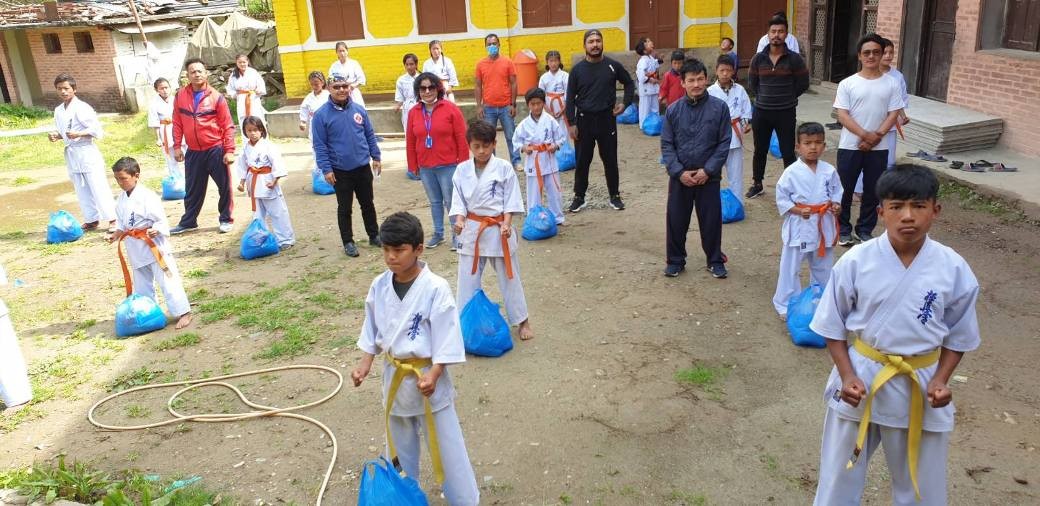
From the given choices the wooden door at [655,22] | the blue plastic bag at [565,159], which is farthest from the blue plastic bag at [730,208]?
the wooden door at [655,22]

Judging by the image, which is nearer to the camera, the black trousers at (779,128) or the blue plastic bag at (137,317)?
the blue plastic bag at (137,317)

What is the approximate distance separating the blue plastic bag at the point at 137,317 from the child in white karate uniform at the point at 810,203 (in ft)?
16.4

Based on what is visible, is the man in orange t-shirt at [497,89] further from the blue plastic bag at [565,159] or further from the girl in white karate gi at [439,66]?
the girl in white karate gi at [439,66]

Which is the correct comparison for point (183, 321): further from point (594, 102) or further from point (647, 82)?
point (647, 82)

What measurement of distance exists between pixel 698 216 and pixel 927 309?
12.7ft

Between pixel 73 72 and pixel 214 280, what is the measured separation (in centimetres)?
1749

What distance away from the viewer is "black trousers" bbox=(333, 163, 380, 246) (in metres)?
7.91

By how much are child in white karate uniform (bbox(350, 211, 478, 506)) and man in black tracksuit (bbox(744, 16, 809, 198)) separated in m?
5.79

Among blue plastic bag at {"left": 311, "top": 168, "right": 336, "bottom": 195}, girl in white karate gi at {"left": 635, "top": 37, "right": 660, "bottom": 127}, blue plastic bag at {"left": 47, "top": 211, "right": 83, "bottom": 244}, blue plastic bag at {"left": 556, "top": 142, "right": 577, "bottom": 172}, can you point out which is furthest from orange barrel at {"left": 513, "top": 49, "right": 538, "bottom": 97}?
blue plastic bag at {"left": 47, "top": 211, "right": 83, "bottom": 244}

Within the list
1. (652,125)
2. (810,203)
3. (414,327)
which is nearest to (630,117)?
(652,125)

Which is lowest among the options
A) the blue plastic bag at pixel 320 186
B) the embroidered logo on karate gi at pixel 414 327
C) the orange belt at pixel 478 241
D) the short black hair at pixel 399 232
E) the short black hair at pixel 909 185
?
the blue plastic bag at pixel 320 186

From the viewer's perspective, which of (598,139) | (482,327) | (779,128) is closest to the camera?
(482,327)

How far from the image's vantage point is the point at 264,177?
8312 millimetres

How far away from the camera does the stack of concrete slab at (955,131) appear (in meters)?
9.41
